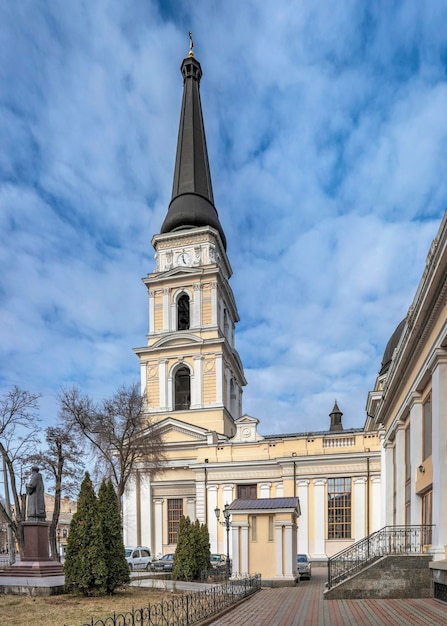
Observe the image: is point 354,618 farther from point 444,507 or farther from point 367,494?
point 367,494

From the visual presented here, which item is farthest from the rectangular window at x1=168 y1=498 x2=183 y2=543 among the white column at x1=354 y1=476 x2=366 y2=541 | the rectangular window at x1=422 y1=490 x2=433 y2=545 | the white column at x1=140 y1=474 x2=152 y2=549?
the rectangular window at x1=422 y1=490 x2=433 y2=545

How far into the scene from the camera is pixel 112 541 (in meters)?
15.7

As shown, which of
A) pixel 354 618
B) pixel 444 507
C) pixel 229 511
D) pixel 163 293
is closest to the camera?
pixel 354 618

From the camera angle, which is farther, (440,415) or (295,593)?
(295,593)

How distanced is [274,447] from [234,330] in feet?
55.7

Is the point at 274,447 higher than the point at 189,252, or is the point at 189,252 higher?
the point at 189,252

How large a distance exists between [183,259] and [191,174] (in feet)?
34.2

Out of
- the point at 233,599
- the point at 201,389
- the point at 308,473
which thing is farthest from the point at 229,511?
the point at 201,389

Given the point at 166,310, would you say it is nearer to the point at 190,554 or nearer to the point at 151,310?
the point at 151,310

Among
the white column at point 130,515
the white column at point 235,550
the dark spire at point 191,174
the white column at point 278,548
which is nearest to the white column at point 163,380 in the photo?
the white column at point 130,515

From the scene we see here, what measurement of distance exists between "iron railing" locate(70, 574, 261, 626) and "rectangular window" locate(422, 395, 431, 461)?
687 centimetres

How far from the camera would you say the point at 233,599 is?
1432 centimetres

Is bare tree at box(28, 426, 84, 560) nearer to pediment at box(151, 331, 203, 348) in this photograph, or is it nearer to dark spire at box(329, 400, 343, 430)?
pediment at box(151, 331, 203, 348)

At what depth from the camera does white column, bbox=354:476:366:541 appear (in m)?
31.7
